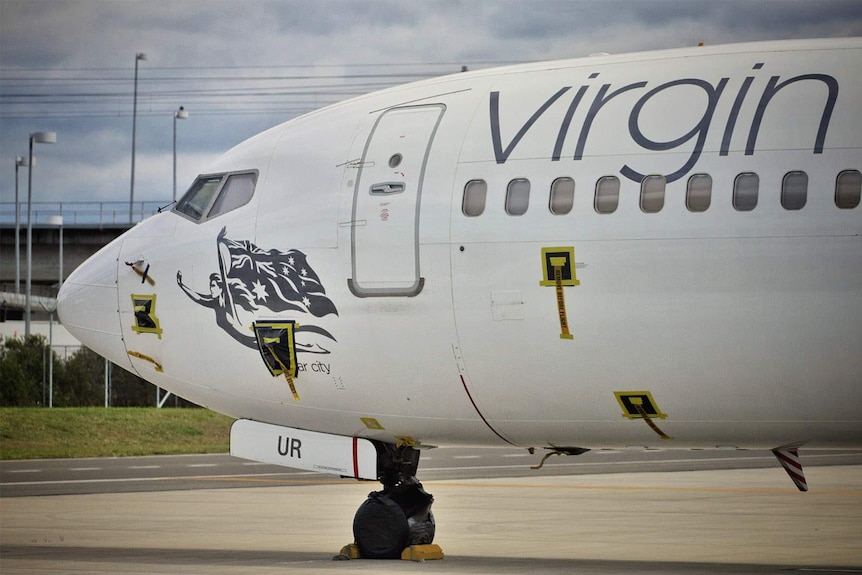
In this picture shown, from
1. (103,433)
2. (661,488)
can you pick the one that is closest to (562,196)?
(661,488)

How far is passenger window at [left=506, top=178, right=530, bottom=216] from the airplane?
0.06ft

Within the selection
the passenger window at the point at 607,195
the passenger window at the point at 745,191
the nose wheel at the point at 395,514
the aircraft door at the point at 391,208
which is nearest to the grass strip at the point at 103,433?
the nose wheel at the point at 395,514

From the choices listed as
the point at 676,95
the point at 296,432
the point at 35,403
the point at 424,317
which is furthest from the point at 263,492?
the point at 35,403

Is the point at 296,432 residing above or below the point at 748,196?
below

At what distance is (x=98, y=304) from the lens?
55.9 feet

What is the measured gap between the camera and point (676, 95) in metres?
13.9

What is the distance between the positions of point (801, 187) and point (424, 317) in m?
4.11

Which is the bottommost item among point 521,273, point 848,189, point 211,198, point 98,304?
point 98,304

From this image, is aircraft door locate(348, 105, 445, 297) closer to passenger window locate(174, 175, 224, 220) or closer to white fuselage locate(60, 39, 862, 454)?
white fuselage locate(60, 39, 862, 454)

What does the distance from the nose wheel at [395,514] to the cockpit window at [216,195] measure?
3308mm

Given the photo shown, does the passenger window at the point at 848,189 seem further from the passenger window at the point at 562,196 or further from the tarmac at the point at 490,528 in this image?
the tarmac at the point at 490,528

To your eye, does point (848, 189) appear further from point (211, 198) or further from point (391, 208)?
point (211, 198)

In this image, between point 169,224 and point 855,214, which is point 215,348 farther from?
point 855,214

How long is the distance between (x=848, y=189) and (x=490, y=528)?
10.2 metres
